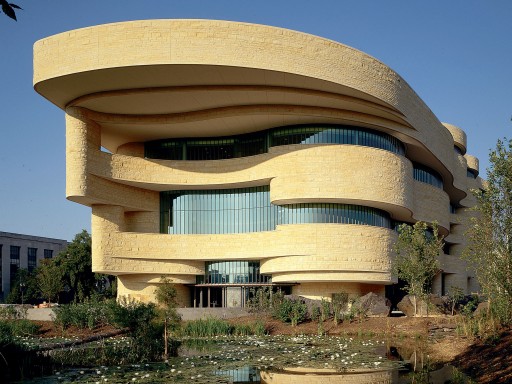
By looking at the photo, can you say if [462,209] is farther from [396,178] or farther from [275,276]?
[275,276]

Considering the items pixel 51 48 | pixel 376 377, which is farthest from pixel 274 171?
pixel 376 377

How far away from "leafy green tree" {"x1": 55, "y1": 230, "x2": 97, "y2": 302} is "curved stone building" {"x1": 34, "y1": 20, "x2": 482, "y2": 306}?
42.4 ft

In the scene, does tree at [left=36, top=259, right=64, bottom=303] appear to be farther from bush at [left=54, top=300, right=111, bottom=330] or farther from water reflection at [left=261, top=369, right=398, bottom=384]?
water reflection at [left=261, top=369, right=398, bottom=384]

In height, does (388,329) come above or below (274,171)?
below

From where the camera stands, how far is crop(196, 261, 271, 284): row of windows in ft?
154

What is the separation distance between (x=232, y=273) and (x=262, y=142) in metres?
10.7

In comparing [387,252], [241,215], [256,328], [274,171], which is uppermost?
[274,171]

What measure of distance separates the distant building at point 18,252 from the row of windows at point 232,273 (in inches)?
1630

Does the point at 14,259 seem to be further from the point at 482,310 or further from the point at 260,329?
the point at 482,310

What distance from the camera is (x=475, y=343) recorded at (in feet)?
69.4

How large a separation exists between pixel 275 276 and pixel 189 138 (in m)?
13.2

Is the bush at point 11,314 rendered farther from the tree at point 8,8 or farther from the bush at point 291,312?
the tree at point 8,8

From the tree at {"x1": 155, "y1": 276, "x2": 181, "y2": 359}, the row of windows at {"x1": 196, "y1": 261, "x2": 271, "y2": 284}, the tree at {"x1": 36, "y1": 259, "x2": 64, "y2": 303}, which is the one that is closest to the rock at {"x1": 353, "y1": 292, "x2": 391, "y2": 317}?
the row of windows at {"x1": 196, "y1": 261, "x2": 271, "y2": 284}

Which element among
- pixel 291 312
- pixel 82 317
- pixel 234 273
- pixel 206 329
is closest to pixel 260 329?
pixel 206 329
